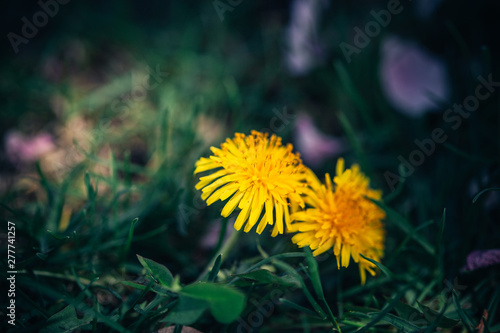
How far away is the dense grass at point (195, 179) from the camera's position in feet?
3.57

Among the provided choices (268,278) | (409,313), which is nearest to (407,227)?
(409,313)

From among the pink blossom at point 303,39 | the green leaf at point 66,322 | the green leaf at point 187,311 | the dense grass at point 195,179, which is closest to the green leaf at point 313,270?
the dense grass at point 195,179

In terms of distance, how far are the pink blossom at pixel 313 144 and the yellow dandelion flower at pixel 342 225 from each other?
1.96ft

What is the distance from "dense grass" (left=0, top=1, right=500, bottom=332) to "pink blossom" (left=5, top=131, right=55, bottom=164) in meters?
0.06

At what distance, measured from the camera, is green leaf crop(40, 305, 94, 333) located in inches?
39.4

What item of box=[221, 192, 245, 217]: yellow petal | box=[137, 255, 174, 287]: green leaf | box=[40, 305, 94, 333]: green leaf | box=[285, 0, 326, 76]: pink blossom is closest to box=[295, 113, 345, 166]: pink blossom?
box=[285, 0, 326, 76]: pink blossom

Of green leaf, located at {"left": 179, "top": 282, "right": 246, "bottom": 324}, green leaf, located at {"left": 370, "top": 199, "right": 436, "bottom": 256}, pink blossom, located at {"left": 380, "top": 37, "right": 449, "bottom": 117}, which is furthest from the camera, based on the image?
pink blossom, located at {"left": 380, "top": 37, "right": 449, "bottom": 117}

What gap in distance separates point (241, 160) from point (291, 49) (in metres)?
1.31

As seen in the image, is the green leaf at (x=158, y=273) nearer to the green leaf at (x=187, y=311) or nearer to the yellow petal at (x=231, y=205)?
the green leaf at (x=187, y=311)

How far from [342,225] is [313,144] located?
80cm

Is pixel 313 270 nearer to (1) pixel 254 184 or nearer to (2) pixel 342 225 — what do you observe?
(2) pixel 342 225

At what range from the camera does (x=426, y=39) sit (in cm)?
198

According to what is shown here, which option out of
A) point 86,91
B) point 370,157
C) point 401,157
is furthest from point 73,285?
point 401,157

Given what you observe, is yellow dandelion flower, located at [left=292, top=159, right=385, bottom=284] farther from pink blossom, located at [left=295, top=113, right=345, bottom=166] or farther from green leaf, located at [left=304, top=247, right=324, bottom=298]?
pink blossom, located at [left=295, top=113, right=345, bottom=166]
